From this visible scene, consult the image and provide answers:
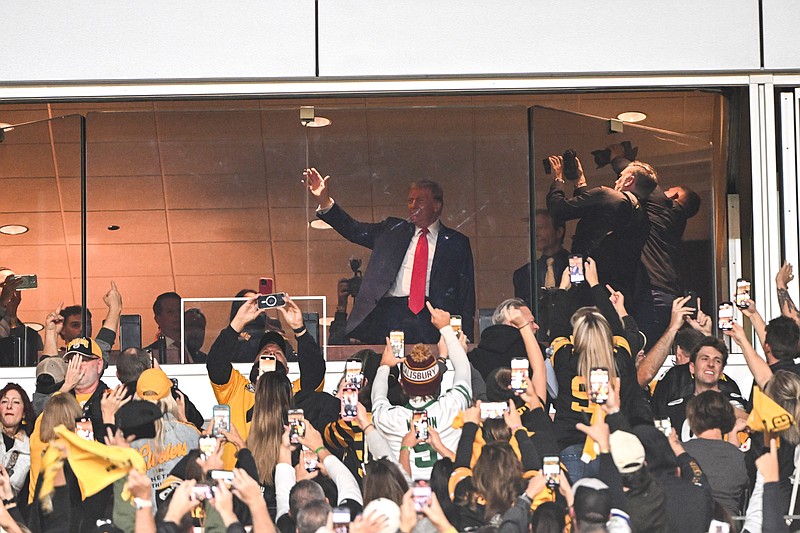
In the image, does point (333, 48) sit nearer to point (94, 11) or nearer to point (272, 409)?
point (94, 11)

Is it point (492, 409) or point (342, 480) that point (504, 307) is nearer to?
point (492, 409)

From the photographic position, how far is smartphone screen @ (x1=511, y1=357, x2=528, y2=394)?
5.70m

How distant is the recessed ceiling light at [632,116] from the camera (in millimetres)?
7359

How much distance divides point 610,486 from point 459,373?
1.10 meters

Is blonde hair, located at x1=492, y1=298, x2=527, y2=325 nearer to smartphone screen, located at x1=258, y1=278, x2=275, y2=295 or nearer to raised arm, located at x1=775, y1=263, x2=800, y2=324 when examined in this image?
smartphone screen, located at x1=258, y1=278, x2=275, y2=295

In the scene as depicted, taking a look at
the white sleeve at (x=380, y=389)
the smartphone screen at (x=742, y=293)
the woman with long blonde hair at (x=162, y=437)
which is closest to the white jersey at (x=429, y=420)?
the white sleeve at (x=380, y=389)

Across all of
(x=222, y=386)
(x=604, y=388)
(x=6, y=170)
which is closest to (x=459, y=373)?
(x=604, y=388)

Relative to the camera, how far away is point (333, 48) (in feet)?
23.6

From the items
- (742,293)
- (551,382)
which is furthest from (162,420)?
(742,293)

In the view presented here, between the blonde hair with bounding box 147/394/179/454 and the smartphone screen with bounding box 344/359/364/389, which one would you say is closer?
the blonde hair with bounding box 147/394/179/454

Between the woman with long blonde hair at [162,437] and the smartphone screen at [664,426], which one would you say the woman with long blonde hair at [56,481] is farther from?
the smartphone screen at [664,426]

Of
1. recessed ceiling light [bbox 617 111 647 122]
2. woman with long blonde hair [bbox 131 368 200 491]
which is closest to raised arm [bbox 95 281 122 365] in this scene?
woman with long blonde hair [bbox 131 368 200 491]

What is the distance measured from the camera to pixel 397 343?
6.62 meters

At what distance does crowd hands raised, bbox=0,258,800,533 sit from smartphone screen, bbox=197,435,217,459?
0.02 m
